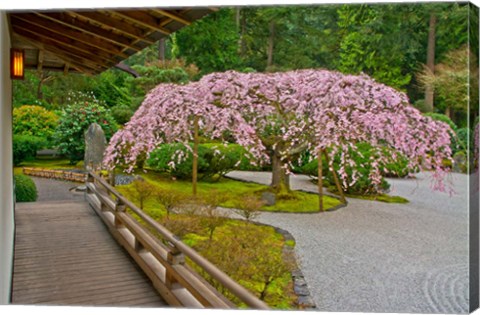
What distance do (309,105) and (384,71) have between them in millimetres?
642

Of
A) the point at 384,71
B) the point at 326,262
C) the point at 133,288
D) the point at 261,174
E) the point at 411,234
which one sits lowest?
the point at 133,288

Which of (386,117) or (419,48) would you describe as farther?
(386,117)

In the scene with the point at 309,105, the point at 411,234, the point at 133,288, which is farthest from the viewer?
the point at 309,105

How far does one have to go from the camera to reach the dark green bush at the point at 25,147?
12.1 ft

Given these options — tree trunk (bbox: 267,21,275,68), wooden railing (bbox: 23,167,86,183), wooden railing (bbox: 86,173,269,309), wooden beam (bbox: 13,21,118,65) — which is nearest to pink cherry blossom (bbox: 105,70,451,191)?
tree trunk (bbox: 267,21,275,68)

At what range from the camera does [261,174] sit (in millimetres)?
3574

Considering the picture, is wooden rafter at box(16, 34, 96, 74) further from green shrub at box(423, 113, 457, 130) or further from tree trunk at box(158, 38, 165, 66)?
green shrub at box(423, 113, 457, 130)

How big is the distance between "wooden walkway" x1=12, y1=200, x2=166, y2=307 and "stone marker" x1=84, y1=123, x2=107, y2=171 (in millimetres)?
410

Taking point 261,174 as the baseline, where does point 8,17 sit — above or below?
above

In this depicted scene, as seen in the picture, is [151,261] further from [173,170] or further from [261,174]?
[261,174]

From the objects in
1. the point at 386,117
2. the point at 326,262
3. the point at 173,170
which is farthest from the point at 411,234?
the point at 173,170

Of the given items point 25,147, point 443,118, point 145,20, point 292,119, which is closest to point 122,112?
point 25,147

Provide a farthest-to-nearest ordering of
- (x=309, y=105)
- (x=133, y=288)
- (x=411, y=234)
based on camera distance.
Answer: (x=309, y=105) → (x=133, y=288) → (x=411, y=234)

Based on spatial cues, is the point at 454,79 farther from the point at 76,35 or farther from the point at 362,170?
the point at 76,35
